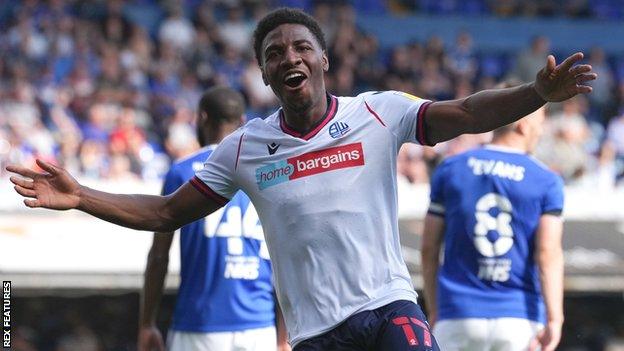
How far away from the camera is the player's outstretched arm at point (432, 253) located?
7344mm

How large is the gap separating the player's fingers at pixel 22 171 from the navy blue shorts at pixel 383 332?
1.32 m

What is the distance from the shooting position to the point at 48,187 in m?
4.97

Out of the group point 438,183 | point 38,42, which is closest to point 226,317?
point 438,183

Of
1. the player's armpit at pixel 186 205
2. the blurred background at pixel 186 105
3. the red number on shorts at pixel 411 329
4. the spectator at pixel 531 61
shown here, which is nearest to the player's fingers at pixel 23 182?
the player's armpit at pixel 186 205

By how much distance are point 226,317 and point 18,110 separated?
8576mm

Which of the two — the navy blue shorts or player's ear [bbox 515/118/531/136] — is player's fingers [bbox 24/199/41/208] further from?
player's ear [bbox 515/118/531/136]

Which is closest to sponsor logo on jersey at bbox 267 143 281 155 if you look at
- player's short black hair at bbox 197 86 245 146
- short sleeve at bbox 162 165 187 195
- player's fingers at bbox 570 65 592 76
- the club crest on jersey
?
the club crest on jersey

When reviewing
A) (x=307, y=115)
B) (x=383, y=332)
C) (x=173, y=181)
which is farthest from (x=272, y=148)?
(x=173, y=181)

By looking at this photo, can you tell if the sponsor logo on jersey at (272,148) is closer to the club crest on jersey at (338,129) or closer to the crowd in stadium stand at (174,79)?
the club crest on jersey at (338,129)

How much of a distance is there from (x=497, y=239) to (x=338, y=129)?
2443mm

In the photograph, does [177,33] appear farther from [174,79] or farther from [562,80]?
[562,80]

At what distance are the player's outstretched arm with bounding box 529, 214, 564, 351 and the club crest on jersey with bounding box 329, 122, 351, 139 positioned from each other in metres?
2.48

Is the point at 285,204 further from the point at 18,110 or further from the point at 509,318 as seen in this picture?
the point at 18,110

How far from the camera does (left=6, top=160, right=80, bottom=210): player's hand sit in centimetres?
490
